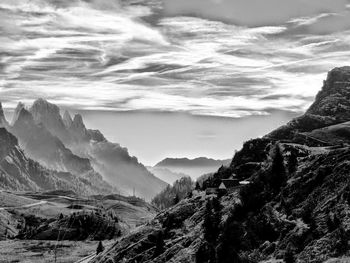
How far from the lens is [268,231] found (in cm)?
12038

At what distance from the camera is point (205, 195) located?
173250 mm

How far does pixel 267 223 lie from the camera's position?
4865 inches

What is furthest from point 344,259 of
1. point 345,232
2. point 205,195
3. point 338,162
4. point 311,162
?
point 205,195

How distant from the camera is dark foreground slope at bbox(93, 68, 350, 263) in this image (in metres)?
103

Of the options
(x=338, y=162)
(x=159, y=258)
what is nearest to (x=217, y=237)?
(x=159, y=258)

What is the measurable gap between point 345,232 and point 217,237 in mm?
42068

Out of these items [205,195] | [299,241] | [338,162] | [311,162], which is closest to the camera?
[299,241]

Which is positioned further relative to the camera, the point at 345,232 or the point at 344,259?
the point at 345,232

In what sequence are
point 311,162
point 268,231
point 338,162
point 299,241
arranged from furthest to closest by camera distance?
1. point 311,162
2. point 338,162
3. point 268,231
4. point 299,241

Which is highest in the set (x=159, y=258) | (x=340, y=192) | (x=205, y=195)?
(x=340, y=192)

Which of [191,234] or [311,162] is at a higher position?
[311,162]

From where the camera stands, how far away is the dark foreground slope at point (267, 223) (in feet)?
338

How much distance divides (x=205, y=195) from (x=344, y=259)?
3483 inches

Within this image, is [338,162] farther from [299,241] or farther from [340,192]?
[299,241]
